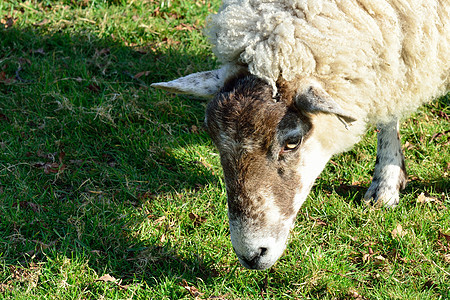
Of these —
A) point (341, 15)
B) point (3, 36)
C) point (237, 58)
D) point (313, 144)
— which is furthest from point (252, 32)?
point (3, 36)

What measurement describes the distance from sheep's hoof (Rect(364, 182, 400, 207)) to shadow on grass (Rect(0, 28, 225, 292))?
4.53 ft

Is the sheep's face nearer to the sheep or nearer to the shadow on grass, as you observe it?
the sheep

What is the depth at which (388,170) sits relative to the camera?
4.48 metres

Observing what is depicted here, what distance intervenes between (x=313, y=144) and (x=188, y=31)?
337 centimetres

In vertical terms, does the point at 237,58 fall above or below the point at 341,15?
below

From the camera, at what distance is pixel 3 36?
6125 millimetres

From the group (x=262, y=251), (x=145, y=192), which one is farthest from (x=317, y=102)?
(x=145, y=192)

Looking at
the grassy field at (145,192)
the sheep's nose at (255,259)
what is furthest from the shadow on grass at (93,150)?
the sheep's nose at (255,259)

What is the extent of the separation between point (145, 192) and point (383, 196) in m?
2.00

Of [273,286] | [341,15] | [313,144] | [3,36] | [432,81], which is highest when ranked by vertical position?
[341,15]

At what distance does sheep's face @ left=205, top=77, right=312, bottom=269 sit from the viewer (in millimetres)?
3117

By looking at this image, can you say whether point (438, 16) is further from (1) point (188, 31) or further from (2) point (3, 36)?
(2) point (3, 36)

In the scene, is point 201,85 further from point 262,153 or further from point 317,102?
point 317,102

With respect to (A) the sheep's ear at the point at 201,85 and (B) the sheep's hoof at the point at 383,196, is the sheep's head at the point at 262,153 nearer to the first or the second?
(A) the sheep's ear at the point at 201,85
